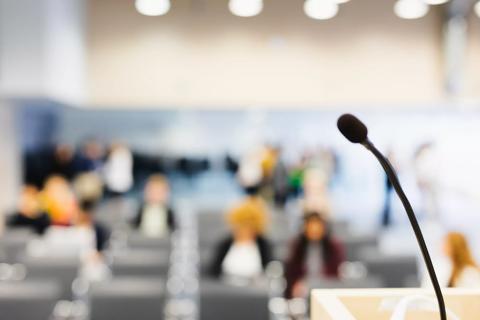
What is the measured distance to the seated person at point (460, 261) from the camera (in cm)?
467

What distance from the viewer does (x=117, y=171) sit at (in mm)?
14375

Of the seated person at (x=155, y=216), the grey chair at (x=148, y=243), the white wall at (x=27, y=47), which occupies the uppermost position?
the white wall at (x=27, y=47)

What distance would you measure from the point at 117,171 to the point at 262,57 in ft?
13.8

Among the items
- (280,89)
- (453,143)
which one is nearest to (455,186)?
(453,143)

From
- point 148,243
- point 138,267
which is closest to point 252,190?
point 148,243

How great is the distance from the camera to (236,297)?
167 inches

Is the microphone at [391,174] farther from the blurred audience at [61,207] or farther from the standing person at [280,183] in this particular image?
the standing person at [280,183]

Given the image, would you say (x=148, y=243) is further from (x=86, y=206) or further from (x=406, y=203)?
(x=406, y=203)

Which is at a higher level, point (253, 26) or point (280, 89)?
point (253, 26)

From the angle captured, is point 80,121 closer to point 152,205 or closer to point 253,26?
point 253,26

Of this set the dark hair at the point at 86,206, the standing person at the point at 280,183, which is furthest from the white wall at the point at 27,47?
the standing person at the point at 280,183

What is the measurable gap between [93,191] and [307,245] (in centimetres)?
606

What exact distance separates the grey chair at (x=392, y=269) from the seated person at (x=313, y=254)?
36 cm

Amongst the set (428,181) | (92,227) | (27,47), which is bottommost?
(92,227)
